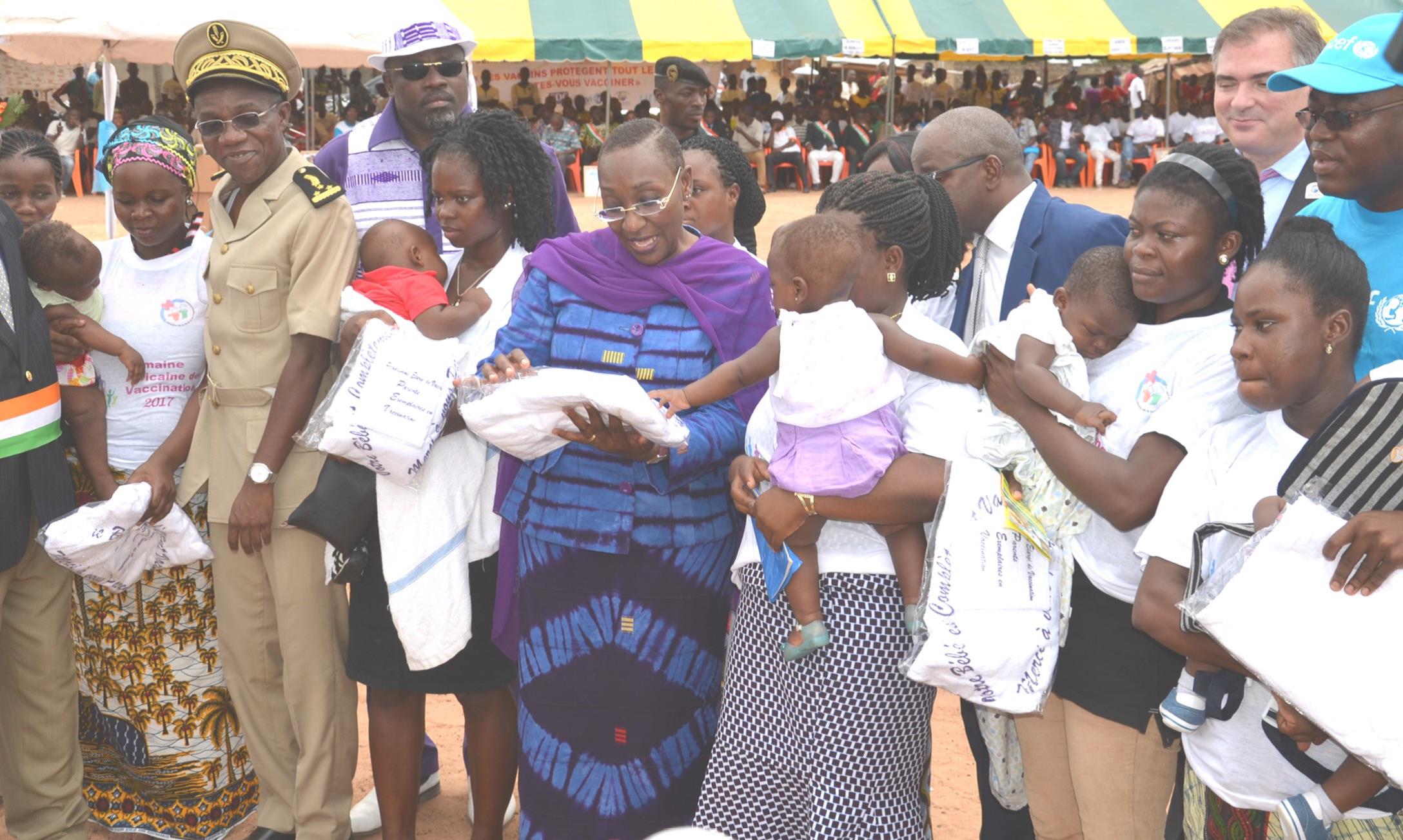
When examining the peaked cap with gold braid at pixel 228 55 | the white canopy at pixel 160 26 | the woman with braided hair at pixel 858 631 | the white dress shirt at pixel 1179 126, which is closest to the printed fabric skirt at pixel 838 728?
the woman with braided hair at pixel 858 631

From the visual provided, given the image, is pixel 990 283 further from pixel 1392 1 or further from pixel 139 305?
pixel 1392 1

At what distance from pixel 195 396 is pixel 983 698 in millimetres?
2588

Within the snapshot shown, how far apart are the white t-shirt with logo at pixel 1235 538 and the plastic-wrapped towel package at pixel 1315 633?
18 centimetres

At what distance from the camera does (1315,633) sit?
215cm

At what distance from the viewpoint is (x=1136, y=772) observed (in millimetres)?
2811

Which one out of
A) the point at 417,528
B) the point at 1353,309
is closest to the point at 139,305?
the point at 417,528

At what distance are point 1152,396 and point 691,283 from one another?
117 centimetres

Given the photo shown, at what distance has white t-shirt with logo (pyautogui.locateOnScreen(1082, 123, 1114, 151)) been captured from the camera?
80.6ft

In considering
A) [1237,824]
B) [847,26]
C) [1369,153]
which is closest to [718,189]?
[1369,153]

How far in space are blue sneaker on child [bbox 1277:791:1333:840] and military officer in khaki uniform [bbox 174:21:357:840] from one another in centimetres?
269

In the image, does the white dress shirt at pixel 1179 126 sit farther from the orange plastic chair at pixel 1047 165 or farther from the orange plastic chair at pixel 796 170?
the orange plastic chair at pixel 796 170

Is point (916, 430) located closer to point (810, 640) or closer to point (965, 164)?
point (810, 640)

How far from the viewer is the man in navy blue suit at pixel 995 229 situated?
3.52 metres

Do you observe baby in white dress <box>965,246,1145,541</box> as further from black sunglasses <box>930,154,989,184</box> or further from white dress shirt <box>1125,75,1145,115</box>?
A: white dress shirt <box>1125,75,1145,115</box>
